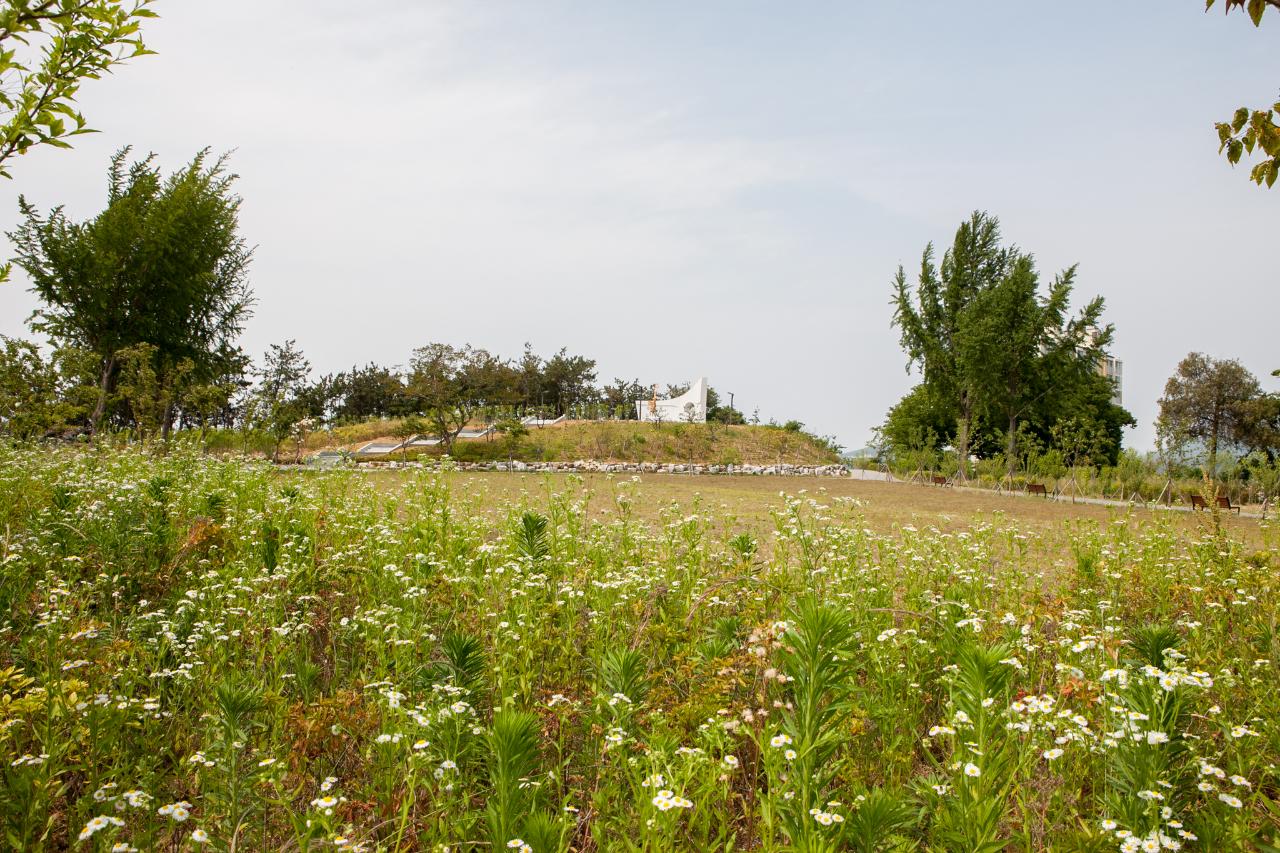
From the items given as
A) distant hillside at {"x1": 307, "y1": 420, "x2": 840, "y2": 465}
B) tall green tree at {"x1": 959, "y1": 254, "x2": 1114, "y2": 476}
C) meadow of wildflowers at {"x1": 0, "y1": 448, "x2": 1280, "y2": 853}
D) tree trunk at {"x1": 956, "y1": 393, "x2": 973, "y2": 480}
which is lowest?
meadow of wildflowers at {"x1": 0, "y1": 448, "x2": 1280, "y2": 853}

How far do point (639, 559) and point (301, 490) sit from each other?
4.55 m

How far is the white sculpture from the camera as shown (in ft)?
153

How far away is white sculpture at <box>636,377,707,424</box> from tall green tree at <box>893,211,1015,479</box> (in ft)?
47.1

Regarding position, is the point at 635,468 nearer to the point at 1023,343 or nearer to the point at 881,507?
the point at 881,507

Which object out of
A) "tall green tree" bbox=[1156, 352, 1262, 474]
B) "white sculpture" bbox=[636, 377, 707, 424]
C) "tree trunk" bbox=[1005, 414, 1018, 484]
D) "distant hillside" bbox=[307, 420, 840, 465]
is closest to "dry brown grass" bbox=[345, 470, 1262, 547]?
"tree trunk" bbox=[1005, 414, 1018, 484]

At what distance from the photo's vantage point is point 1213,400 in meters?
46.1

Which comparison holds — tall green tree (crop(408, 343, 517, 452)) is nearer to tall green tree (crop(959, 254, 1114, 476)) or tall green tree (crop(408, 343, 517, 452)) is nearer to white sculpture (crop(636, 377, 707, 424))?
white sculpture (crop(636, 377, 707, 424))

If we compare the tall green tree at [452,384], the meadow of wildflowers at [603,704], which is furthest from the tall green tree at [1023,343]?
the meadow of wildflowers at [603,704]

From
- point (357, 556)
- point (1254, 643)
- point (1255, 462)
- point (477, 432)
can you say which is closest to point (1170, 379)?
point (1255, 462)

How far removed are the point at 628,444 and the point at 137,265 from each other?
22.7m

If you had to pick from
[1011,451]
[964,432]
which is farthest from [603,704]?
[964,432]

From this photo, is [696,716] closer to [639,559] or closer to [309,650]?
[309,650]

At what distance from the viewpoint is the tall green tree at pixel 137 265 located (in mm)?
20719

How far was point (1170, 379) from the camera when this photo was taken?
1906 inches
